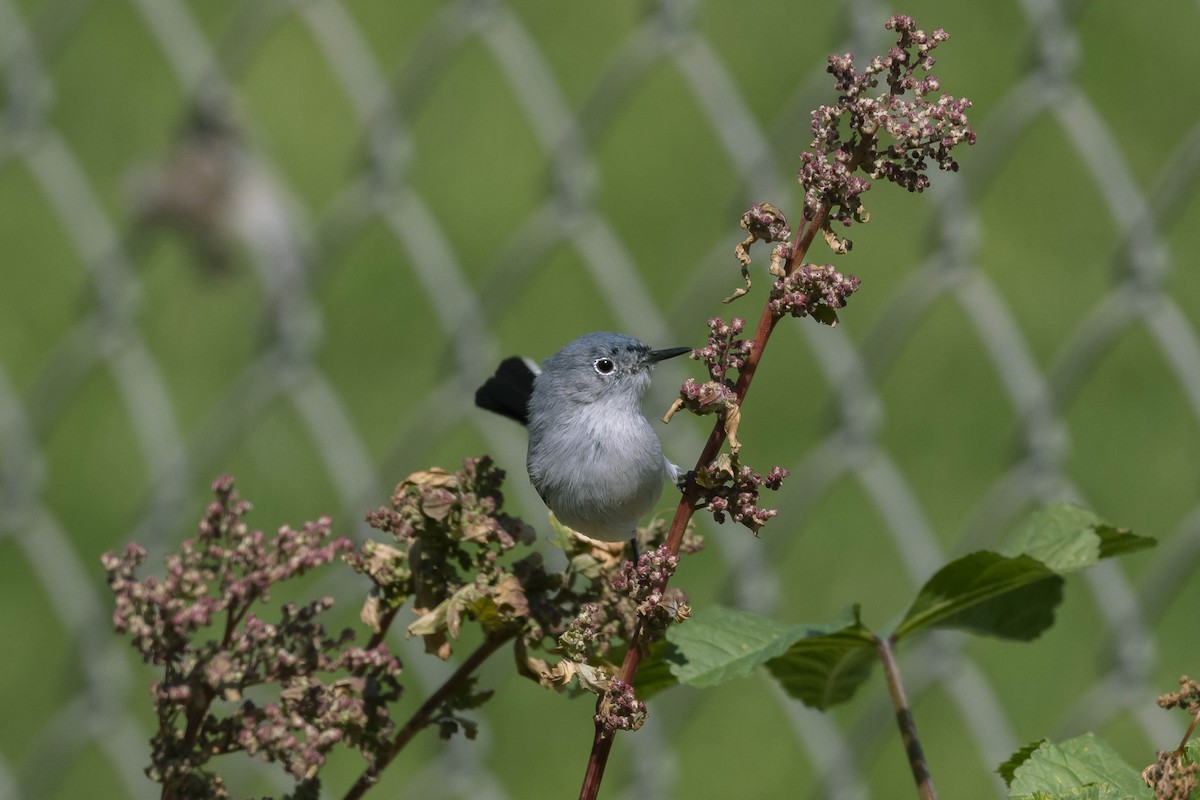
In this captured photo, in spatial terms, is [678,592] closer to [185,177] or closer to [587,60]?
[185,177]

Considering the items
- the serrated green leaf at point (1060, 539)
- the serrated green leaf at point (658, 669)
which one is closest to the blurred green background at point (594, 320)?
the serrated green leaf at point (1060, 539)

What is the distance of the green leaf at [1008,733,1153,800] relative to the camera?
50 cm

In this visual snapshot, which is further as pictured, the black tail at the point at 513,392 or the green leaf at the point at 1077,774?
the black tail at the point at 513,392

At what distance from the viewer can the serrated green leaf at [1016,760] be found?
0.55m

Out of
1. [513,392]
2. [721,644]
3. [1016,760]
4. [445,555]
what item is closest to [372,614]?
[445,555]

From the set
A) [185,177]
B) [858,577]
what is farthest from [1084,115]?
[185,177]

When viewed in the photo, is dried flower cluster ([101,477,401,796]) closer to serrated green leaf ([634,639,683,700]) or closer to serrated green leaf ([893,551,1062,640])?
serrated green leaf ([634,639,683,700])

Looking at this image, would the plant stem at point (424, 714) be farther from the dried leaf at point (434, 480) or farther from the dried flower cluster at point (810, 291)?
the dried flower cluster at point (810, 291)

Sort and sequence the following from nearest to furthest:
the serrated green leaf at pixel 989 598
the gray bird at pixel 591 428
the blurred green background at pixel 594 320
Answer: the serrated green leaf at pixel 989 598
the gray bird at pixel 591 428
the blurred green background at pixel 594 320

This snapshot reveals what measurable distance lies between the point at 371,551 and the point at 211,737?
0.28 feet

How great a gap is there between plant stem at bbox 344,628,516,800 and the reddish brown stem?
9 centimetres

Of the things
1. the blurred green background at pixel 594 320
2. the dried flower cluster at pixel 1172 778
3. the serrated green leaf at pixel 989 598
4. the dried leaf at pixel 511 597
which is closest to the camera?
the dried flower cluster at pixel 1172 778

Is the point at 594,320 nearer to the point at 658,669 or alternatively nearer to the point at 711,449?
the point at 658,669

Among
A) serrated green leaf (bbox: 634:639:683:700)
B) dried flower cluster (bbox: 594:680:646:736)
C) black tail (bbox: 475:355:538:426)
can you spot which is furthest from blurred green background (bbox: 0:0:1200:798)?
dried flower cluster (bbox: 594:680:646:736)
